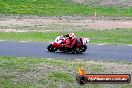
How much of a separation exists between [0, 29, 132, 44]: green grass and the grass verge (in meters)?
10.3

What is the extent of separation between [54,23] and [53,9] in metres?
11.2

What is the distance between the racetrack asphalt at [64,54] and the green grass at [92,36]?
8.42 ft

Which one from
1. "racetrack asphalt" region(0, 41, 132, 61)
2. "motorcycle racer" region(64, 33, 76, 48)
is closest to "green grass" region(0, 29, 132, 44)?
"racetrack asphalt" region(0, 41, 132, 61)

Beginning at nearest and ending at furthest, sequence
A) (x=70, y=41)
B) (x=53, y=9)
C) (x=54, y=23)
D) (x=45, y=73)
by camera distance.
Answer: (x=45, y=73)
(x=70, y=41)
(x=54, y=23)
(x=53, y=9)

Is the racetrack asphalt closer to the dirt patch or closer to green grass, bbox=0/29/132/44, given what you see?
green grass, bbox=0/29/132/44

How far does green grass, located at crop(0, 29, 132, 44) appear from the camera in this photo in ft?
89.0

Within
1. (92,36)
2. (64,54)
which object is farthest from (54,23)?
(64,54)

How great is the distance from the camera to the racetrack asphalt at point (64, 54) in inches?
784

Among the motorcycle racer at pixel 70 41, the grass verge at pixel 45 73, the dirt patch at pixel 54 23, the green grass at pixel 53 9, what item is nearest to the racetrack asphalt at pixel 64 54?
the motorcycle racer at pixel 70 41

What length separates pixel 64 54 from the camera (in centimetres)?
2083

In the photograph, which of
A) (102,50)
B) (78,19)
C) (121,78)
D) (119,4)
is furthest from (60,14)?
(121,78)

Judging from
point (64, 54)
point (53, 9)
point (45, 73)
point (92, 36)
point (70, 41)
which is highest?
point (45, 73)

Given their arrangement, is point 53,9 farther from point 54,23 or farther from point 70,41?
point 70,41

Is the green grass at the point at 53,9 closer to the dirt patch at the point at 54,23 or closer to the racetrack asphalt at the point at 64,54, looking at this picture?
the dirt patch at the point at 54,23
